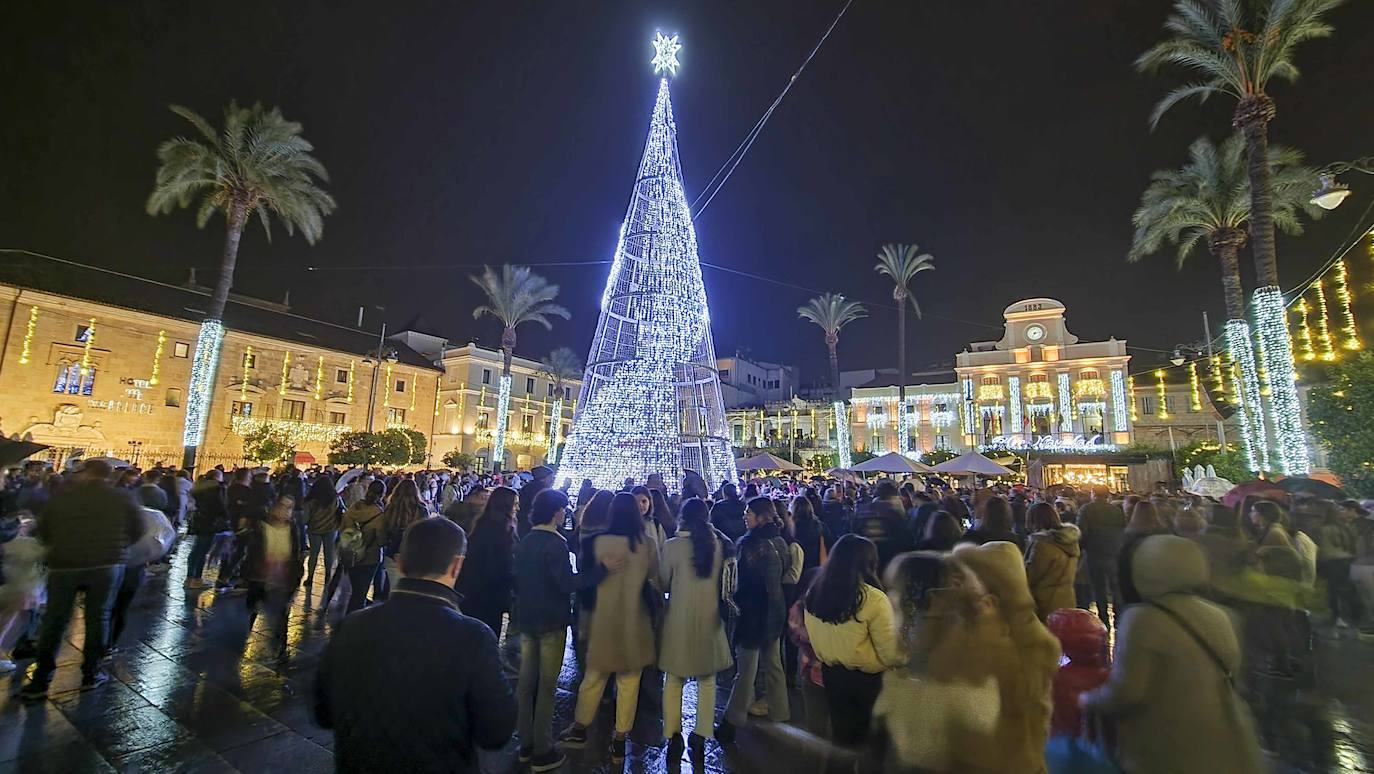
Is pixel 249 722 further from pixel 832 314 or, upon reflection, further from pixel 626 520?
pixel 832 314

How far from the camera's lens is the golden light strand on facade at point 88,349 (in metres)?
29.6

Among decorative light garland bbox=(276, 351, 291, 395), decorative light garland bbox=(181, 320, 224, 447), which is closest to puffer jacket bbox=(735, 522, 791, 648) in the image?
decorative light garland bbox=(181, 320, 224, 447)

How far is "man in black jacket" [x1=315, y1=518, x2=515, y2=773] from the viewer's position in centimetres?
212

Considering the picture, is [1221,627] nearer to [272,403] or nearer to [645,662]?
[645,662]

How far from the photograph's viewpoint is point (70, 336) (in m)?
29.3

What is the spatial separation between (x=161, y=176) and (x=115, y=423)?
17360mm

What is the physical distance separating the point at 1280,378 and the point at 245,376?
1842 inches

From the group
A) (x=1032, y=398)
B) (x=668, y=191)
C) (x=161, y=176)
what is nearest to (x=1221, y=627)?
(x=668, y=191)

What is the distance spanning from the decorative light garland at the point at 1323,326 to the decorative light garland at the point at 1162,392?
29.5 meters

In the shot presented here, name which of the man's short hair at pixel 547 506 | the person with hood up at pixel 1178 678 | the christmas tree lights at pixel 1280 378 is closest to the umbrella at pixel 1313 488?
the christmas tree lights at pixel 1280 378

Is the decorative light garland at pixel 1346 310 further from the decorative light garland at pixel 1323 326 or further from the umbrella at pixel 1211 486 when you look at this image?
the umbrella at pixel 1211 486

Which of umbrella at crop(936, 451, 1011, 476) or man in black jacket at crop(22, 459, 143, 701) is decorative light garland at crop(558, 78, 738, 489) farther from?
man in black jacket at crop(22, 459, 143, 701)

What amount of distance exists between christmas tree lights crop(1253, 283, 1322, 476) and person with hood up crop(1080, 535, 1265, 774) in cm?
1879

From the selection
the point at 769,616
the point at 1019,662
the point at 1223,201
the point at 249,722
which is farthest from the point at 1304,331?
the point at 249,722
